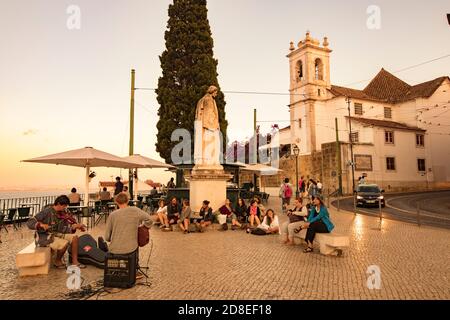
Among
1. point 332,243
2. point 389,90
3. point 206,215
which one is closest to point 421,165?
point 389,90

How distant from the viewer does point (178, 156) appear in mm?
24750

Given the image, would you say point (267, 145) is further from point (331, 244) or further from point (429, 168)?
point (331, 244)

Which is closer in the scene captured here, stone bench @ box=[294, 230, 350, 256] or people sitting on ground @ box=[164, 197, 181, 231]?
stone bench @ box=[294, 230, 350, 256]

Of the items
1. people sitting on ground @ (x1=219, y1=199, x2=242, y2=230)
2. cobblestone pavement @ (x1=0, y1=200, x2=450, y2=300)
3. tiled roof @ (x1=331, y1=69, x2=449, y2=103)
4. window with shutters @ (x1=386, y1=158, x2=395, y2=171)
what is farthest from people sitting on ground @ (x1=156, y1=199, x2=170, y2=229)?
tiled roof @ (x1=331, y1=69, x2=449, y2=103)

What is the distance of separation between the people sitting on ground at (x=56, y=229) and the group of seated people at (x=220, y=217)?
16.3 ft

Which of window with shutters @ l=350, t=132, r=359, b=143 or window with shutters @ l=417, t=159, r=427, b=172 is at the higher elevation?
window with shutters @ l=350, t=132, r=359, b=143

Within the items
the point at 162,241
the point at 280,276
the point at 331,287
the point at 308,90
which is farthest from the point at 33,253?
the point at 308,90

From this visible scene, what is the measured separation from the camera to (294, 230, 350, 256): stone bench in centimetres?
736

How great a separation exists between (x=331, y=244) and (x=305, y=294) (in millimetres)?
2819

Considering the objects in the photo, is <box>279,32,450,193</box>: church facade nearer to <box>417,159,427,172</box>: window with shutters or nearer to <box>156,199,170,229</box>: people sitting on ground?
<box>417,159,427,172</box>: window with shutters

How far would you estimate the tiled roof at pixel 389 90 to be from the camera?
4309 centimetres

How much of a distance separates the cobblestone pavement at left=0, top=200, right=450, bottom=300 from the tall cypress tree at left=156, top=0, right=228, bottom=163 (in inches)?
638

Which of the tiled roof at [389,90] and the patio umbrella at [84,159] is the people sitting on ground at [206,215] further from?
the tiled roof at [389,90]
